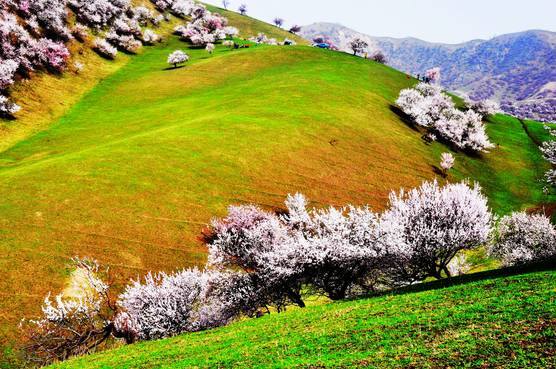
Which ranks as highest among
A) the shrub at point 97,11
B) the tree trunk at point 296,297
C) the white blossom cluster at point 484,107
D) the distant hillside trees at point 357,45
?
the distant hillside trees at point 357,45

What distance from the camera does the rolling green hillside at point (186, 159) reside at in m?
40.4

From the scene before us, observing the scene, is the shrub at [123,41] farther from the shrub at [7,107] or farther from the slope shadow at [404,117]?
the slope shadow at [404,117]

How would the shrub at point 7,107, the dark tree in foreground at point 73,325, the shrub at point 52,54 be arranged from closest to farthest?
the dark tree in foreground at point 73,325
the shrub at point 7,107
the shrub at point 52,54

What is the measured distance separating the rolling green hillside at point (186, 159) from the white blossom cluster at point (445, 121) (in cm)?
435

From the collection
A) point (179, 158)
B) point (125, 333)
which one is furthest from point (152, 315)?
point (179, 158)

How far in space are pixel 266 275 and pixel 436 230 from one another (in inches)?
664

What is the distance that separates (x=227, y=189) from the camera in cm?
5384

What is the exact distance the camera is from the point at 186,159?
58219 mm

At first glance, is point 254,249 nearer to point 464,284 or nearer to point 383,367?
point 464,284

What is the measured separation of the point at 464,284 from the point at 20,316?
3383 centimetres

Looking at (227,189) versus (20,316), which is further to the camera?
(227,189)

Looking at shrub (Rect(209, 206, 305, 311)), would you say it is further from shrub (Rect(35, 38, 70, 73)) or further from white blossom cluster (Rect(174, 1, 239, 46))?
white blossom cluster (Rect(174, 1, 239, 46))

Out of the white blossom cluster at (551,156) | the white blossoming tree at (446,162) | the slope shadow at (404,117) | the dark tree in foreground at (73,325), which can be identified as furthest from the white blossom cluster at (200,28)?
the dark tree in foreground at (73,325)

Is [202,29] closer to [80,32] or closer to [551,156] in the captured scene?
[80,32]
